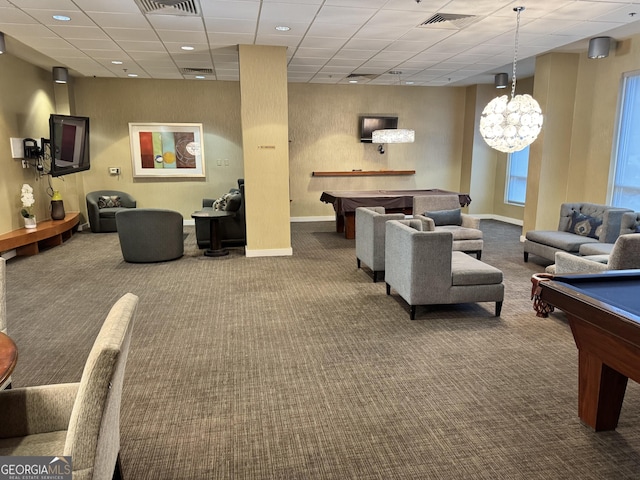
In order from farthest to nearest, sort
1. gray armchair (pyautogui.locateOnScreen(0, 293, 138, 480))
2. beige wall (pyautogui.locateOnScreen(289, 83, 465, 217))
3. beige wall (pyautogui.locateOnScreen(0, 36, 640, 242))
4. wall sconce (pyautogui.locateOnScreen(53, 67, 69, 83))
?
beige wall (pyautogui.locateOnScreen(289, 83, 465, 217))
wall sconce (pyautogui.locateOnScreen(53, 67, 69, 83))
beige wall (pyautogui.locateOnScreen(0, 36, 640, 242))
gray armchair (pyautogui.locateOnScreen(0, 293, 138, 480))

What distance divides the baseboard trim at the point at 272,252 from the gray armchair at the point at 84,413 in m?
4.95

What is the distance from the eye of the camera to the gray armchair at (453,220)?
633 centimetres

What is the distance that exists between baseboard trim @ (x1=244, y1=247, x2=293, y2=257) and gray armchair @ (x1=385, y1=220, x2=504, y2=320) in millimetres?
2869

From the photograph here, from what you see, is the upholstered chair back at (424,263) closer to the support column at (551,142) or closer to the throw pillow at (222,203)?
the throw pillow at (222,203)

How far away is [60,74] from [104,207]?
258cm

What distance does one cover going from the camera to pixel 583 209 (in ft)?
20.1

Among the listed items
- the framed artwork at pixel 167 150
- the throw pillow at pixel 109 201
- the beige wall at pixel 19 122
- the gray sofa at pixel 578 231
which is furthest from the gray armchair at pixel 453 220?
the beige wall at pixel 19 122

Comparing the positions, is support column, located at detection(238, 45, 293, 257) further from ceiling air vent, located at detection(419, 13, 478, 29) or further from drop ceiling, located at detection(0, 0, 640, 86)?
ceiling air vent, located at detection(419, 13, 478, 29)

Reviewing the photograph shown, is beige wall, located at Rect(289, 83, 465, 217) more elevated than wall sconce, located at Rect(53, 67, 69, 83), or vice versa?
wall sconce, located at Rect(53, 67, 69, 83)

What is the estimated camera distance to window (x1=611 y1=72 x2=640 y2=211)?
6.46 meters

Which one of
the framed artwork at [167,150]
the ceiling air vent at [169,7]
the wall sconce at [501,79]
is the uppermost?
the wall sconce at [501,79]

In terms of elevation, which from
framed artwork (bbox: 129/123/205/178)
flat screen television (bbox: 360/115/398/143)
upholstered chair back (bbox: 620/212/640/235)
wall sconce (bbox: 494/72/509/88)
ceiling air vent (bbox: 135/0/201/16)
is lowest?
upholstered chair back (bbox: 620/212/640/235)

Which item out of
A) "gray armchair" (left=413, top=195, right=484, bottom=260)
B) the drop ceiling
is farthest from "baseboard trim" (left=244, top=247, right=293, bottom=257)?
the drop ceiling

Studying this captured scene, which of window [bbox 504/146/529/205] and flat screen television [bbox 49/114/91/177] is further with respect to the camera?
window [bbox 504/146/529/205]
